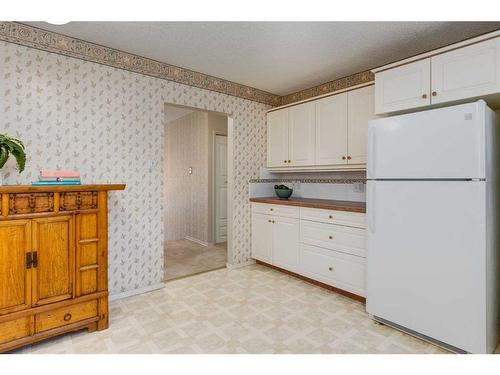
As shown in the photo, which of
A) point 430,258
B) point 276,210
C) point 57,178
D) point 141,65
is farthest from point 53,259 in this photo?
point 430,258

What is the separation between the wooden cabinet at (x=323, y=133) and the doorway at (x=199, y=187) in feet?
3.36

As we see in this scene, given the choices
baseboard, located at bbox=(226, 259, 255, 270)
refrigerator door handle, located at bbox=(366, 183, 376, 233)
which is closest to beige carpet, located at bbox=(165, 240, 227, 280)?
baseboard, located at bbox=(226, 259, 255, 270)

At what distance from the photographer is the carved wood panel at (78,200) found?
2082 millimetres

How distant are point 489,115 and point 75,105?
3.34 metres

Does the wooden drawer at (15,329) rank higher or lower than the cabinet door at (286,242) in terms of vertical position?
lower

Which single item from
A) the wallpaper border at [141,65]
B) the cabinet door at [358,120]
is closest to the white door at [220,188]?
the wallpaper border at [141,65]

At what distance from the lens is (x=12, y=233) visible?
6.15 ft

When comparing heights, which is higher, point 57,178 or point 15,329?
point 57,178

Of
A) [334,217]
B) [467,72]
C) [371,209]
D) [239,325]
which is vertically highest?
[467,72]

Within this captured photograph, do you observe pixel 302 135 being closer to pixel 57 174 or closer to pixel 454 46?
pixel 454 46

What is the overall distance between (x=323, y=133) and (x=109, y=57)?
2436mm

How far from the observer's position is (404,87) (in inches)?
92.5

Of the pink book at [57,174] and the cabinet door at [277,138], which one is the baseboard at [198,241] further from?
the pink book at [57,174]
